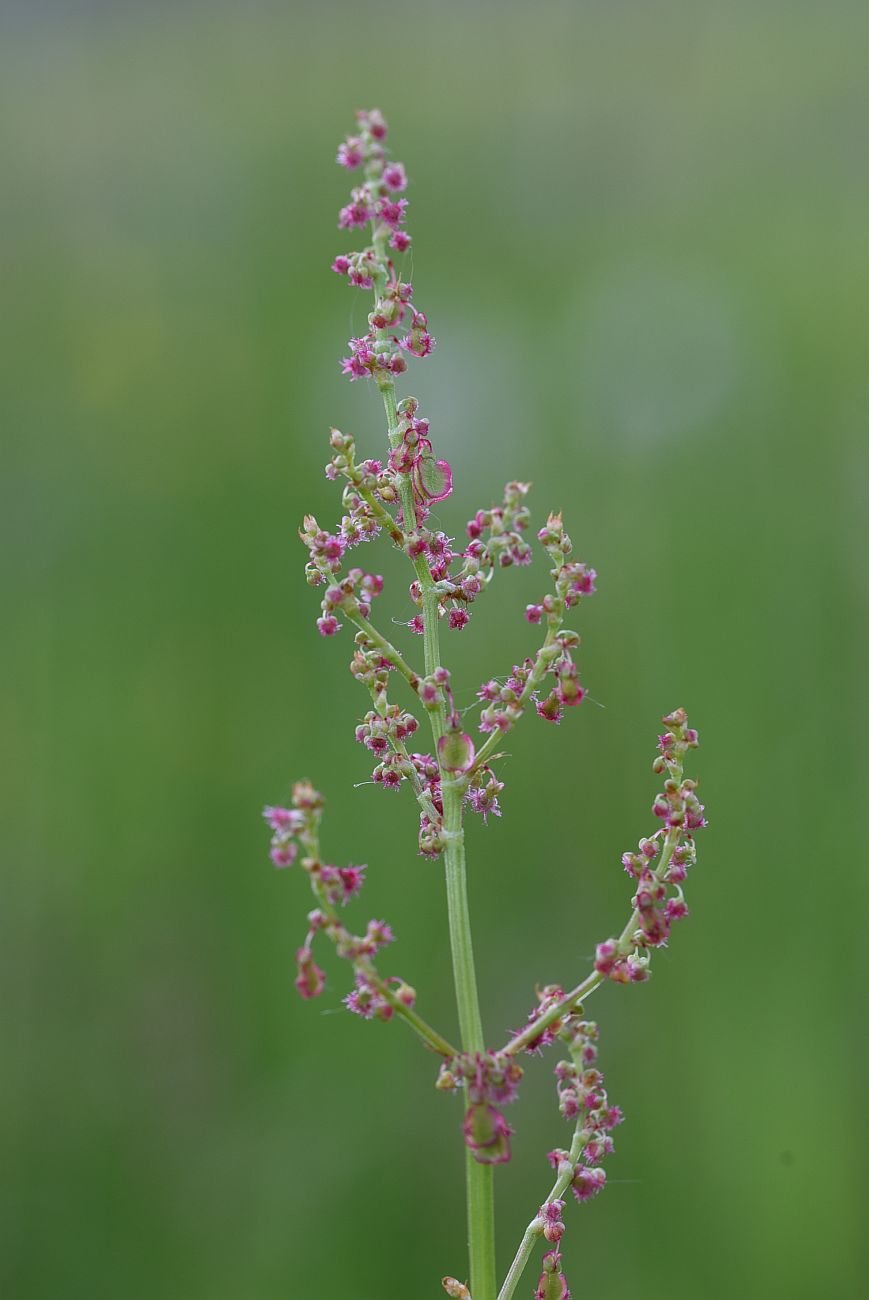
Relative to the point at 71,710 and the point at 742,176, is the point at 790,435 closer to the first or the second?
the point at 742,176

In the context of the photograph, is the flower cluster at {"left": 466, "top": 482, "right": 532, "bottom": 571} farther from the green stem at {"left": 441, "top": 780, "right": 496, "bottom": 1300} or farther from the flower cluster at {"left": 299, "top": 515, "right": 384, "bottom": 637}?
the green stem at {"left": 441, "top": 780, "right": 496, "bottom": 1300}

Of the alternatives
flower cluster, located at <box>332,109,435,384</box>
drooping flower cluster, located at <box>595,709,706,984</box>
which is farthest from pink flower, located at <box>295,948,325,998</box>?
flower cluster, located at <box>332,109,435,384</box>

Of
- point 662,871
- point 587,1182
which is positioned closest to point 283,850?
point 662,871

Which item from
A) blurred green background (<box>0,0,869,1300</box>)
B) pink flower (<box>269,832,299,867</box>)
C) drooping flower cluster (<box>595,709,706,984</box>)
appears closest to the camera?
pink flower (<box>269,832,299,867</box>)

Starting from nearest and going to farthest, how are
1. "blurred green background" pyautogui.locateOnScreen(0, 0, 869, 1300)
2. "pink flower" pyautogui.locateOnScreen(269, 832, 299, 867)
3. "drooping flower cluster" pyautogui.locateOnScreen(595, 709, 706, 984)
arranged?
"pink flower" pyautogui.locateOnScreen(269, 832, 299, 867) < "drooping flower cluster" pyautogui.locateOnScreen(595, 709, 706, 984) < "blurred green background" pyautogui.locateOnScreen(0, 0, 869, 1300)

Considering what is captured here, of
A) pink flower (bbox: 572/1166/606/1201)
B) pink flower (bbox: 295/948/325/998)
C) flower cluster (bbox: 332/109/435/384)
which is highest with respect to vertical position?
flower cluster (bbox: 332/109/435/384)

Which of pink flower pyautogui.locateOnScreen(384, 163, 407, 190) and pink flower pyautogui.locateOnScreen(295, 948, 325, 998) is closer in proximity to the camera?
pink flower pyautogui.locateOnScreen(295, 948, 325, 998)

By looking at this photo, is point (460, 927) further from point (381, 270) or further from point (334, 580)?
point (381, 270)
